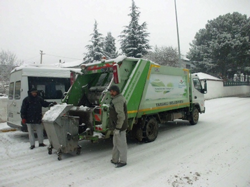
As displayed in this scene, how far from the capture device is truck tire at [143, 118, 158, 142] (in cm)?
651

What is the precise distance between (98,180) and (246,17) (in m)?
35.3

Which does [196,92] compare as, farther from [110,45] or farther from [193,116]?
[110,45]

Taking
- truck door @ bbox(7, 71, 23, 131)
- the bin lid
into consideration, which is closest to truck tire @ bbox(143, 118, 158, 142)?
the bin lid

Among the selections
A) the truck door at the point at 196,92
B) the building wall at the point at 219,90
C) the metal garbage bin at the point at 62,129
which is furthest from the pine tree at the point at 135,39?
the metal garbage bin at the point at 62,129

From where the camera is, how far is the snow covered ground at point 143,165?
3.91m

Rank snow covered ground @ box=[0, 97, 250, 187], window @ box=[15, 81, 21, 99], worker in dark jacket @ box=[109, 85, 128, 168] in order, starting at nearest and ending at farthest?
1. snow covered ground @ box=[0, 97, 250, 187]
2. worker in dark jacket @ box=[109, 85, 128, 168]
3. window @ box=[15, 81, 21, 99]

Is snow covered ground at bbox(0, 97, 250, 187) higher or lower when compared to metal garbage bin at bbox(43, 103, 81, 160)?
lower

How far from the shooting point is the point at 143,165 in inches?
186

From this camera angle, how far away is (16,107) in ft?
24.3

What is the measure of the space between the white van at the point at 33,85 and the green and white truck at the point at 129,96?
73.5 inches

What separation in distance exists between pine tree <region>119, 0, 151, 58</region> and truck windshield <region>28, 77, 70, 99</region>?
1702cm

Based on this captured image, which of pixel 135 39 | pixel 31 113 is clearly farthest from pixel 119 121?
pixel 135 39

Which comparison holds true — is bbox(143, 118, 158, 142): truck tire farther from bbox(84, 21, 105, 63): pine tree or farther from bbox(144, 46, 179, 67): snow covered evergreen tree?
bbox(84, 21, 105, 63): pine tree

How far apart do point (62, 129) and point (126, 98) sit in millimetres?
1794
